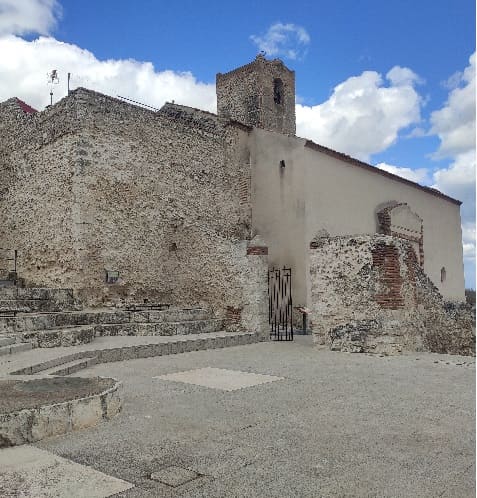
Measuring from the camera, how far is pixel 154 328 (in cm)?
1125

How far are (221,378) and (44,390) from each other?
263 cm

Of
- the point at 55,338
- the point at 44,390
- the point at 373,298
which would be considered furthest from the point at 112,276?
the point at 44,390

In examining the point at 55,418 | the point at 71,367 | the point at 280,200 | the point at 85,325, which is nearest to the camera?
the point at 55,418

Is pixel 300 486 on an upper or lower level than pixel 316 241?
lower

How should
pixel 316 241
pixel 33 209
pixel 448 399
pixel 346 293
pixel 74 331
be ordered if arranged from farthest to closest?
1. pixel 33 209
2. pixel 316 241
3. pixel 346 293
4. pixel 74 331
5. pixel 448 399

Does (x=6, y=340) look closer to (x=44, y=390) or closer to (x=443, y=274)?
(x=44, y=390)

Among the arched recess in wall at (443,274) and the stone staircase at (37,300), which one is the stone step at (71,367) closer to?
the stone staircase at (37,300)

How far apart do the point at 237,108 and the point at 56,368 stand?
23927 mm

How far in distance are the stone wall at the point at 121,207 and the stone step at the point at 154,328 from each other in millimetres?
1177

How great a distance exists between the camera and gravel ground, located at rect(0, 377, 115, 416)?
4.23m

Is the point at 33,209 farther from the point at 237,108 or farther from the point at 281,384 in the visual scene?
the point at 237,108

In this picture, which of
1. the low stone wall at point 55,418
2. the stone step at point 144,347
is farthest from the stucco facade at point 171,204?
the low stone wall at point 55,418

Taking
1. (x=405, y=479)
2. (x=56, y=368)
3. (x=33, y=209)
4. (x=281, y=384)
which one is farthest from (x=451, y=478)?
(x=33, y=209)

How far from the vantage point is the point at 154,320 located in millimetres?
11992
